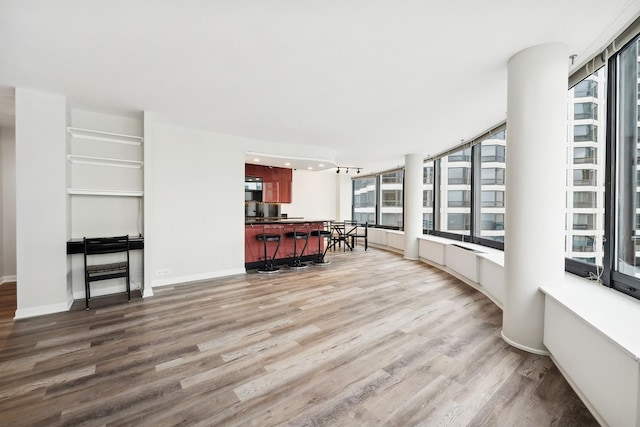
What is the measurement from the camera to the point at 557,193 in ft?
7.57

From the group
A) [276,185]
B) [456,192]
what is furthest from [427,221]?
[276,185]

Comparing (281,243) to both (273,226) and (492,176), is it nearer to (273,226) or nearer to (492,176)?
(273,226)

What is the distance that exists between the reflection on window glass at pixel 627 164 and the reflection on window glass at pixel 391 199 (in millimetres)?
6437

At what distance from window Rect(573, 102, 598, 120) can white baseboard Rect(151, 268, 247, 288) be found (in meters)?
5.44

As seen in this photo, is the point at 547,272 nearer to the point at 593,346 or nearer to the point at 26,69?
the point at 593,346

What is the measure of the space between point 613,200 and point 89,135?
20.6 ft

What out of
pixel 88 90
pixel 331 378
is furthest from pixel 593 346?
pixel 88 90

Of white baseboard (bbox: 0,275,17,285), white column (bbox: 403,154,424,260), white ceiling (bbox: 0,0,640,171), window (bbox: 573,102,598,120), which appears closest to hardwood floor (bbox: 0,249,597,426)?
window (bbox: 573,102,598,120)

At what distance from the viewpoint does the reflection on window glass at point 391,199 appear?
29.6ft

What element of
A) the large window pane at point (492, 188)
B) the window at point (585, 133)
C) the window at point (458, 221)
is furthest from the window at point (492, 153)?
the window at point (585, 133)

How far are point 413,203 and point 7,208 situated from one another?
324 inches

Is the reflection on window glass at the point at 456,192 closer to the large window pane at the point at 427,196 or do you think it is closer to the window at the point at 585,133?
the large window pane at the point at 427,196

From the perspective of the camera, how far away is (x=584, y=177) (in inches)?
107

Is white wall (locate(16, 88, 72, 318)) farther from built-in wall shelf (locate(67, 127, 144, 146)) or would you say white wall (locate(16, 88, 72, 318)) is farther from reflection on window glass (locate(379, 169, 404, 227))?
reflection on window glass (locate(379, 169, 404, 227))
